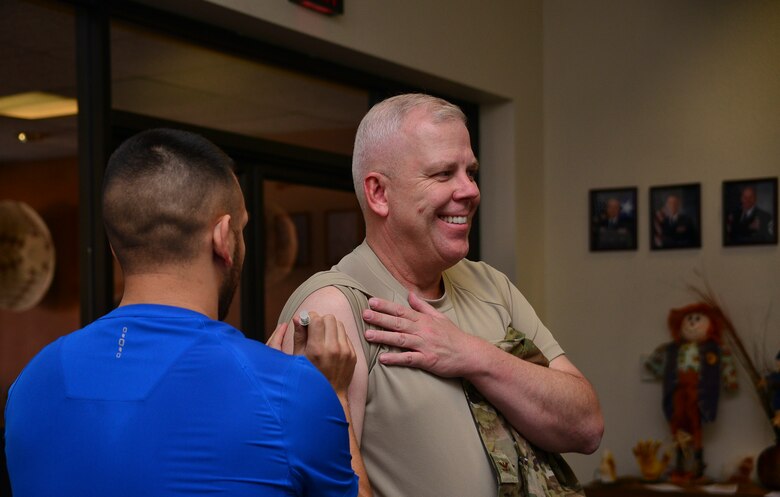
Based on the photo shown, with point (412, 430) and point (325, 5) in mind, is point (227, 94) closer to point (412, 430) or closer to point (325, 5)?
point (325, 5)

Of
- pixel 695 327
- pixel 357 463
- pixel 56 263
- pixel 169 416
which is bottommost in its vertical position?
pixel 695 327

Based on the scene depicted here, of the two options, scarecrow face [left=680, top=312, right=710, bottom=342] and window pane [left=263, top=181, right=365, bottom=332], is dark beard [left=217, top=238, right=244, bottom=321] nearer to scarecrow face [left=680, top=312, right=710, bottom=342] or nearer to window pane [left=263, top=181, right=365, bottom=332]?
window pane [left=263, top=181, right=365, bottom=332]

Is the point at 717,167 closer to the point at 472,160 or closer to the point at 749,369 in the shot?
the point at 749,369

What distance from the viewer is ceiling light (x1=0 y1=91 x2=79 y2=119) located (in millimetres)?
2963

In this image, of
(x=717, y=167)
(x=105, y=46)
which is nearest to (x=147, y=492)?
(x=105, y=46)

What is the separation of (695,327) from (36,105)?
314cm

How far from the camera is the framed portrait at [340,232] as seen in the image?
4223 millimetres

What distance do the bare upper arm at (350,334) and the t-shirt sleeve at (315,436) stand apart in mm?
235

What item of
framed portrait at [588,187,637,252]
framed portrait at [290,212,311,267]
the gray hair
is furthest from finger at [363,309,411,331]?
framed portrait at [588,187,637,252]

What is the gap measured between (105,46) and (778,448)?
10.8 feet

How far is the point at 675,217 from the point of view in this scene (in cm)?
493

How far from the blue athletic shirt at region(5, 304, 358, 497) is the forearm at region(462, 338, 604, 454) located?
42 cm

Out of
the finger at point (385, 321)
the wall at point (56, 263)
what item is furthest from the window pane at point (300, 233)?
the finger at point (385, 321)

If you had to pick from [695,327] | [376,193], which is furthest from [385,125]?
[695,327]
